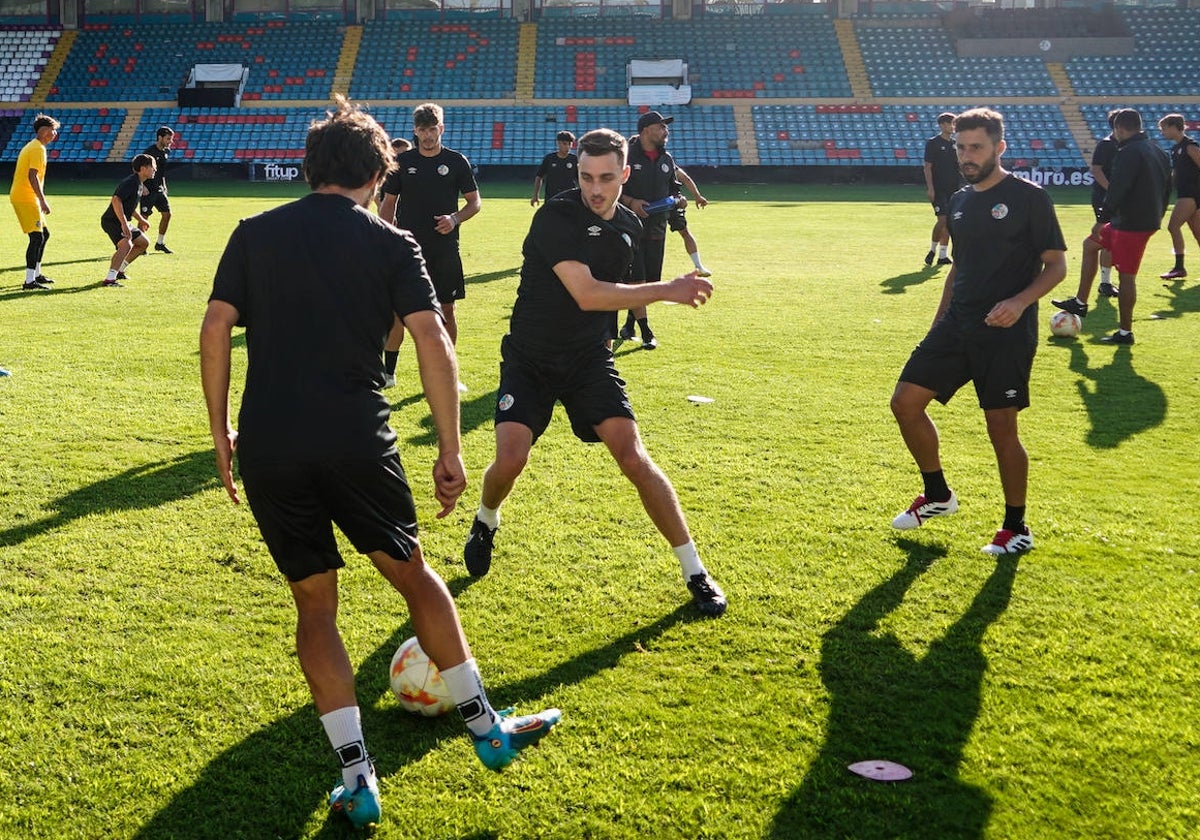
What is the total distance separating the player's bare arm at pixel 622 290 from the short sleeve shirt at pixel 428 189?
4.47 m

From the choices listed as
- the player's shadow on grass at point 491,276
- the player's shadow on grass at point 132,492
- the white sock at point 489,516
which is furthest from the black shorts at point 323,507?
the player's shadow on grass at point 491,276

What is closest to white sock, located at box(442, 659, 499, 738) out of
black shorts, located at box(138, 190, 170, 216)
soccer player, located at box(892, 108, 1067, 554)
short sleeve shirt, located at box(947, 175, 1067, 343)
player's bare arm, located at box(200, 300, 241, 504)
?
player's bare arm, located at box(200, 300, 241, 504)

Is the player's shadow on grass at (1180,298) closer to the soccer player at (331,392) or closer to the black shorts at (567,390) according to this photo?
the black shorts at (567,390)

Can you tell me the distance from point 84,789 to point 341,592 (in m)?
1.60

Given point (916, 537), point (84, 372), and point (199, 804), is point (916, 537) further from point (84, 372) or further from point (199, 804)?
point (84, 372)

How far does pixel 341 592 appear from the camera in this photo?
189 inches

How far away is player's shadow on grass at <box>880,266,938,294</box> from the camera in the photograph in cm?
1431

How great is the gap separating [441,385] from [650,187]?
8.40 metres

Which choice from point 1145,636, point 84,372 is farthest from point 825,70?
point 1145,636

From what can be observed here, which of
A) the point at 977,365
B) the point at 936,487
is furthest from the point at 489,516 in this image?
the point at 977,365

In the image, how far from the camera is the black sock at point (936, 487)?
5.63 m

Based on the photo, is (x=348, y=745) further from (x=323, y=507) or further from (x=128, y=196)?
(x=128, y=196)

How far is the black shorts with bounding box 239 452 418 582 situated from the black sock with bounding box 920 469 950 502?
3.41m

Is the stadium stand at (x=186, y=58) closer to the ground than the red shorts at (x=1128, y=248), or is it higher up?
higher up
